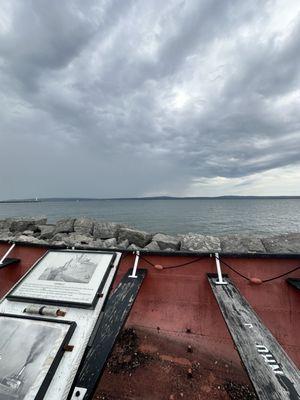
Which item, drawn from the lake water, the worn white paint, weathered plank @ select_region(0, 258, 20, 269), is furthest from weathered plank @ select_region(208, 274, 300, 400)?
the lake water

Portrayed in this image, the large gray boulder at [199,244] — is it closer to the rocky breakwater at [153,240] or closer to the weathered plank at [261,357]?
the rocky breakwater at [153,240]

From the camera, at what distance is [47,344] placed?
1.62 meters

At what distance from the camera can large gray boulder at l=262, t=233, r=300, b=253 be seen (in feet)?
36.2

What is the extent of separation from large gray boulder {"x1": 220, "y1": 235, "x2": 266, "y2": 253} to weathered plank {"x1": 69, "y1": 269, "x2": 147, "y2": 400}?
377 inches

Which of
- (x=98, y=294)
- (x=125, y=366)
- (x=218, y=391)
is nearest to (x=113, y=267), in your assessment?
(x=98, y=294)

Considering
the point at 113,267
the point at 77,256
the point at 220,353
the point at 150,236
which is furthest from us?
the point at 150,236

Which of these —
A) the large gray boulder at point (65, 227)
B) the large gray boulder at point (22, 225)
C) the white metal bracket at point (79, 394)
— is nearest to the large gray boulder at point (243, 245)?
the white metal bracket at point (79, 394)

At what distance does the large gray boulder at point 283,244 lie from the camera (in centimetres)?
1104

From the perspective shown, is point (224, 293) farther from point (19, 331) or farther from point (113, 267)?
point (19, 331)

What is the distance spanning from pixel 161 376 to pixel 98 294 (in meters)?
2.02

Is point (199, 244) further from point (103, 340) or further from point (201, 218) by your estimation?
point (201, 218)

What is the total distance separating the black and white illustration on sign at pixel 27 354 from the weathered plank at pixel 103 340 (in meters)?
0.22

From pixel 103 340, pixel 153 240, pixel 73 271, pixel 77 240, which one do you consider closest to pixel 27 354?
pixel 103 340

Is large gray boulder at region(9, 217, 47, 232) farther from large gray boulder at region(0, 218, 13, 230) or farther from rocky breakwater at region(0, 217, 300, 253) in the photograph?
large gray boulder at region(0, 218, 13, 230)
